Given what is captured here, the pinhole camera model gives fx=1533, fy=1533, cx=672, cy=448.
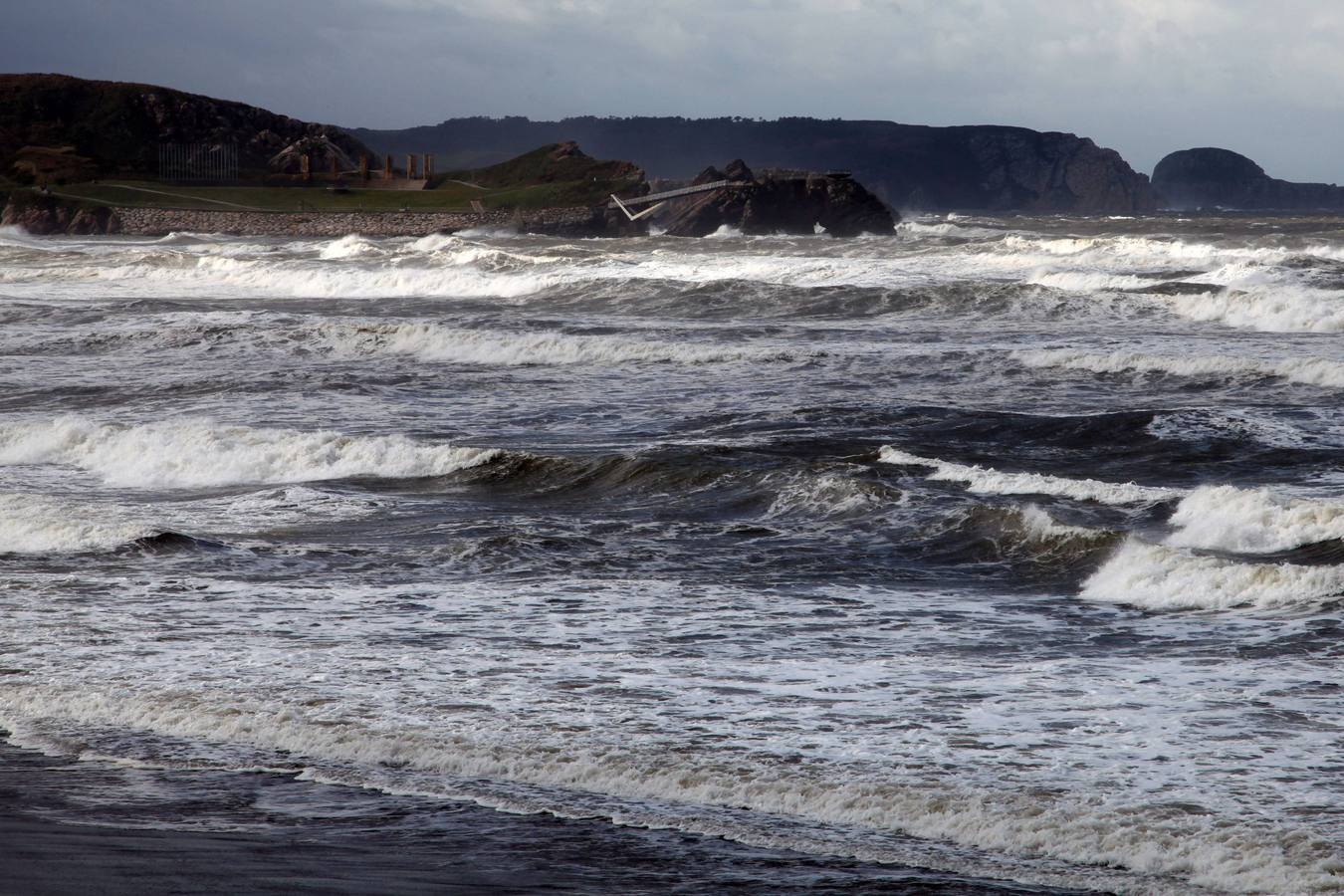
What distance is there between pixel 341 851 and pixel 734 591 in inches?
195

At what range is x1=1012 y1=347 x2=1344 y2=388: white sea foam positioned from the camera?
21047 mm

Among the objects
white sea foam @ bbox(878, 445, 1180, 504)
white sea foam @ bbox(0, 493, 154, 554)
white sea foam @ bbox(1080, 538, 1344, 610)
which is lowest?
white sea foam @ bbox(0, 493, 154, 554)

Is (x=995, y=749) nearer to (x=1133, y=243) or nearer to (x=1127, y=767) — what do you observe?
(x=1127, y=767)

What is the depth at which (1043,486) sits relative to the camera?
13461 millimetres

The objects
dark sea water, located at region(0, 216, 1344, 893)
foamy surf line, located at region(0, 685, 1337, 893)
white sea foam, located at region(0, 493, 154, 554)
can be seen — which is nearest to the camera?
foamy surf line, located at region(0, 685, 1337, 893)

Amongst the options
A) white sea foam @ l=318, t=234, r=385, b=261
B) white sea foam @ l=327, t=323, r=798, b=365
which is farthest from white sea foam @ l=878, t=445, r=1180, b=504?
white sea foam @ l=318, t=234, r=385, b=261

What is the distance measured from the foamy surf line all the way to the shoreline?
196 millimetres

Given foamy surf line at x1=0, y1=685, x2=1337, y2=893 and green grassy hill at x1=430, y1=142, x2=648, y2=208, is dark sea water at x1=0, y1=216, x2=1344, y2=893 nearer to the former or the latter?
foamy surf line at x1=0, y1=685, x2=1337, y2=893

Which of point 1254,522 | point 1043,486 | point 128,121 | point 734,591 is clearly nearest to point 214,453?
point 734,591

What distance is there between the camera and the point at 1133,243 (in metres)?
51.2

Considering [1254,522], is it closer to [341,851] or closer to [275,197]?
[341,851]

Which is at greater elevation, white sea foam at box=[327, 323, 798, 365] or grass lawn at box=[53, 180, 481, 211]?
grass lawn at box=[53, 180, 481, 211]

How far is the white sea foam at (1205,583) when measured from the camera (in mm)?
9695

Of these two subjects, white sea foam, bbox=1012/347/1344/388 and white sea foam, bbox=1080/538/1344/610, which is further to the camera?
white sea foam, bbox=1012/347/1344/388
